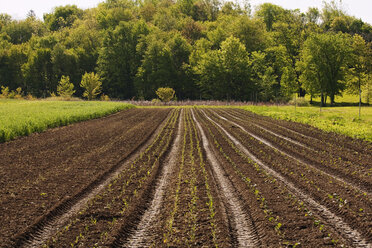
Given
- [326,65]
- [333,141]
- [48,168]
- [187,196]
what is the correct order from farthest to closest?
[326,65], [333,141], [48,168], [187,196]

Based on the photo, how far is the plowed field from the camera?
5371 millimetres

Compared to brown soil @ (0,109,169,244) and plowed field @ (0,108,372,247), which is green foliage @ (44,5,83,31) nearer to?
brown soil @ (0,109,169,244)

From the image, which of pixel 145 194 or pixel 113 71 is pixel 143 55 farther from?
pixel 145 194

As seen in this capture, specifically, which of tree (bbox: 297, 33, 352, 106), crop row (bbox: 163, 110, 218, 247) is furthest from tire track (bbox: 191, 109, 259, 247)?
tree (bbox: 297, 33, 352, 106)

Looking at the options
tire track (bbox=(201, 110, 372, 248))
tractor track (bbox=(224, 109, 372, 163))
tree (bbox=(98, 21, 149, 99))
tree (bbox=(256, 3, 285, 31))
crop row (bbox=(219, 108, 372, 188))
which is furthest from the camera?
tree (bbox=(256, 3, 285, 31))

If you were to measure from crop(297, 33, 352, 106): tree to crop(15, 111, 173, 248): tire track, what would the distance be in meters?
49.0

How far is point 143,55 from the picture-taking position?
71625mm

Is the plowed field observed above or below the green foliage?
below

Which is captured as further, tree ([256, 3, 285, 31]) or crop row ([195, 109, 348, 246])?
tree ([256, 3, 285, 31])

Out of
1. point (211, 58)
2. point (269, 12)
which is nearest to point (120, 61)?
point (211, 58)

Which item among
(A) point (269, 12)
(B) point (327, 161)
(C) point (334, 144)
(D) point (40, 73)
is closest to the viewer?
(B) point (327, 161)

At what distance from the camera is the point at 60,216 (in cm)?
622

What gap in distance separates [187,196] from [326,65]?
51992mm

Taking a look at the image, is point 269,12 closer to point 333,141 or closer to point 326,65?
point 326,65
